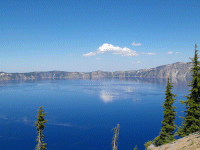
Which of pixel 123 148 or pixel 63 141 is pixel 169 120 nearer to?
pixel 123 148

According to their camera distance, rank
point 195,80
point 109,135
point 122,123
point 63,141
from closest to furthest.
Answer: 1. point 195,80
2. point 63,141
3. point 109,135
4. point 122,123

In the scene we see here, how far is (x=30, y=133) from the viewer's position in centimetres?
6800

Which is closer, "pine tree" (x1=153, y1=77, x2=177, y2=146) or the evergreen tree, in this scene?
the evergreen tree

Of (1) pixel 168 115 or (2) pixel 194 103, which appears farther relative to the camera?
(1) pixel 168 115

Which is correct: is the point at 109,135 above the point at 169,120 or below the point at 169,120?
below

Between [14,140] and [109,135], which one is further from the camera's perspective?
[109,135]

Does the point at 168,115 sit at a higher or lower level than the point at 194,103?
lower

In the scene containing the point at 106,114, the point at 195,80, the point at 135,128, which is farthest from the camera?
the point at 106,114

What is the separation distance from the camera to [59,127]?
74375mm

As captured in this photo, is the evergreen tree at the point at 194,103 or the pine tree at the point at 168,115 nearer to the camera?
the evergreen tree at the point at 194,103

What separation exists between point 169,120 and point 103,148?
39091mm

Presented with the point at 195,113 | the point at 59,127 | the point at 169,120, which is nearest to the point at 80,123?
the point at 59,127

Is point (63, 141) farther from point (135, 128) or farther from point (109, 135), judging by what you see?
point (135, 128)

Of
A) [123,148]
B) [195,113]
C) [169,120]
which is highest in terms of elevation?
[195,113]
